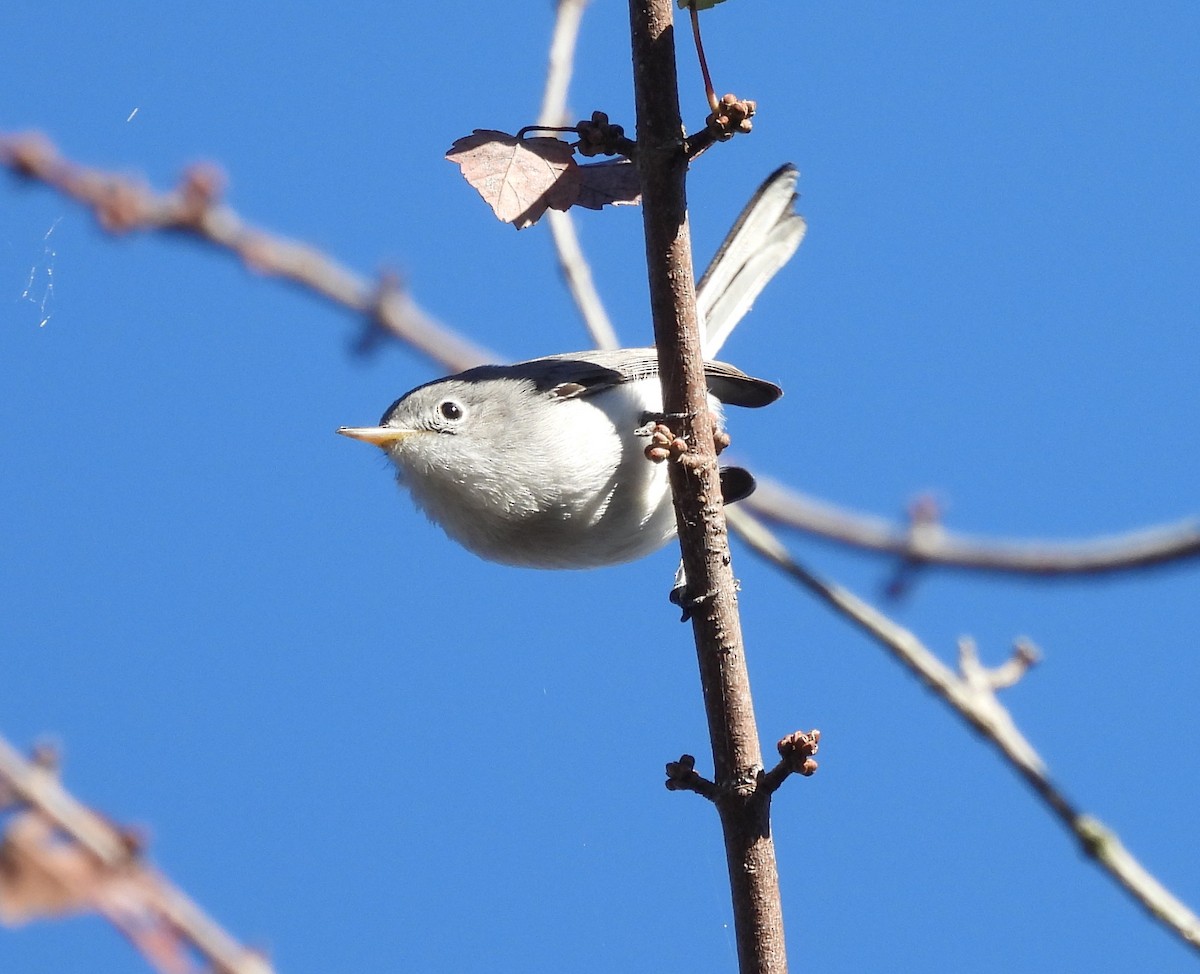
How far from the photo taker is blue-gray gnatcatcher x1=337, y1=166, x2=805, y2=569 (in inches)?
125

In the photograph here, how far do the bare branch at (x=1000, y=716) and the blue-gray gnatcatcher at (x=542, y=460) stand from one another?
393mm

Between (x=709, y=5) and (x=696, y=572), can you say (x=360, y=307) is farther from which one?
(x=709, y=5)

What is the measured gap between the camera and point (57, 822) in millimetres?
1755

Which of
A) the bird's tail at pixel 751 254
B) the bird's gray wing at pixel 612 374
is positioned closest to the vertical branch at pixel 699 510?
the bird's gray wing at pixel 612 374

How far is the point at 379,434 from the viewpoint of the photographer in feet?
10.6

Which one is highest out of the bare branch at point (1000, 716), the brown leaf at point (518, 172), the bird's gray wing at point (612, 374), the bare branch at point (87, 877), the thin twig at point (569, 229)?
the thin twig at point (569, 229)

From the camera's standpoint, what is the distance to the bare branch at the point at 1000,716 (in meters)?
2.38

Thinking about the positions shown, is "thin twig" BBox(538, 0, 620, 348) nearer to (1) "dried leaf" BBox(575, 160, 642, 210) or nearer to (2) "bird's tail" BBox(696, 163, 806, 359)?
(2) "bird's tail" BBox(696, 163, 806, 359)

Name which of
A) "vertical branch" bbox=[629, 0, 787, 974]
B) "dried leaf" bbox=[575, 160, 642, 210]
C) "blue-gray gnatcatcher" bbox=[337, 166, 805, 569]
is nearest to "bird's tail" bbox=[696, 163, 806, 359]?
"blue-gray gnatcatcher" bbox=[337, 166, 805, 569]

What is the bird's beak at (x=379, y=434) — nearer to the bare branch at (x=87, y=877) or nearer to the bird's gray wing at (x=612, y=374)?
the bird's gray wing at (x=612, y=374)

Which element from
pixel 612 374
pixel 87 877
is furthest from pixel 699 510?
pixel 87 877

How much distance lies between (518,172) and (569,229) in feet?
5.32

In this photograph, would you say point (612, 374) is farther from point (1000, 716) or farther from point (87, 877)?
point (87, 877)

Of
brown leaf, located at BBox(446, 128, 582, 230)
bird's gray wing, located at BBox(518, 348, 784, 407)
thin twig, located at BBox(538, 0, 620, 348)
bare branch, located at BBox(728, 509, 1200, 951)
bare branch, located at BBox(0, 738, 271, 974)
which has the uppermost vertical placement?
thin twig, located at BBox(538, 0, 620, 348)
